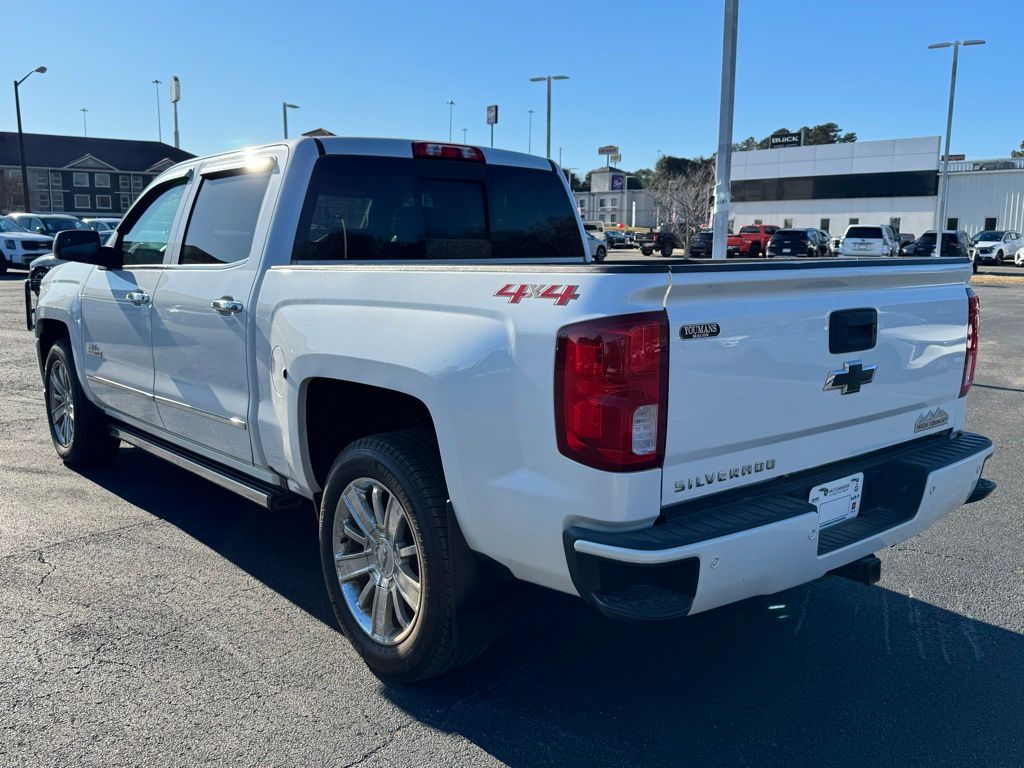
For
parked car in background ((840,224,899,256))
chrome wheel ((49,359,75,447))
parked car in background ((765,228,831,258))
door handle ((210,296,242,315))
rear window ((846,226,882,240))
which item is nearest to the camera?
door handle ((210,296,242,315))

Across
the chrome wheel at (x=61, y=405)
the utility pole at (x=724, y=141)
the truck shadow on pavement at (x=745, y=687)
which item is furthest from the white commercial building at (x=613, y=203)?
the truck shadow on pavement at (x=745, y=687)

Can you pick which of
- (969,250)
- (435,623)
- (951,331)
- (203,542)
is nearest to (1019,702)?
(951,331)

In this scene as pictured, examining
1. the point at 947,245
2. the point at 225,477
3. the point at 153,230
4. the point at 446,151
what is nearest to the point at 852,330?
the point at 446,151

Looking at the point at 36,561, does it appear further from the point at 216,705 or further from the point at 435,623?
the point at 435,623

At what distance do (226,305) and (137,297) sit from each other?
1.11 metres

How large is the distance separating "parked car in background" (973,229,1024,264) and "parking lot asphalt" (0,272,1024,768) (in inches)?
1651

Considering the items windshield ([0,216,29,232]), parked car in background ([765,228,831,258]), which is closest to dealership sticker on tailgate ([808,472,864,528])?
windshield ([0,216,29,232])

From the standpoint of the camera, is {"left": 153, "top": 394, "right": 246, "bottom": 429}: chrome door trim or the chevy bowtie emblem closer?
the chevy bowtie emblem

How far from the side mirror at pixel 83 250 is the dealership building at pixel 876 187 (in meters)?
59.0

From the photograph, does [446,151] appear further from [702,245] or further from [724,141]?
[702,245]

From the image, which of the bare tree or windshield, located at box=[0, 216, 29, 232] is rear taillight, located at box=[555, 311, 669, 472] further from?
the bare tree

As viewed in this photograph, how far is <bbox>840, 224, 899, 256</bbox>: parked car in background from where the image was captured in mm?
32938

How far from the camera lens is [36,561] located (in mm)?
4531

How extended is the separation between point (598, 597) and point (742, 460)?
0.68 metres
